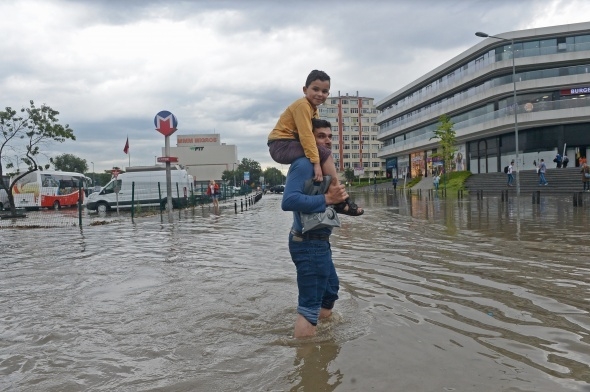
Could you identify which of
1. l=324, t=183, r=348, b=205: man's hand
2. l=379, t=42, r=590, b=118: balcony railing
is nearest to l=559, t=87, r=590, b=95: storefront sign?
l=379, t=42, r=590, b=118: balcony railing

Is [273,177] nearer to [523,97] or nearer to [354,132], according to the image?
[354,132]

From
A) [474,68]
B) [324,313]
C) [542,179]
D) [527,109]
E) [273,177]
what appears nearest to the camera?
[324,313]

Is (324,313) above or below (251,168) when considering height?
below

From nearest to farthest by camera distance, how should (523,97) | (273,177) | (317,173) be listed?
(317,173)
(523,97)
(273,177)

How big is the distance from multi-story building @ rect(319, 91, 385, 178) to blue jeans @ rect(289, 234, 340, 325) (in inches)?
4087

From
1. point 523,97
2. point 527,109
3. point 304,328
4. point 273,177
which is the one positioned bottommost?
point 304,328

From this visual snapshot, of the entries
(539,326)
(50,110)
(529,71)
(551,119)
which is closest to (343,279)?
(539,326)

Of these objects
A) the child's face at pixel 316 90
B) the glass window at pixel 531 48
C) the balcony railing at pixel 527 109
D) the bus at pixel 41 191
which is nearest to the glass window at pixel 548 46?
the glass window at pixel 531 48

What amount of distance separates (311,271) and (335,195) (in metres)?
0.60

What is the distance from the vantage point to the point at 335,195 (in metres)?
3.15

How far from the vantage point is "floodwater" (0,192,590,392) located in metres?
2.72

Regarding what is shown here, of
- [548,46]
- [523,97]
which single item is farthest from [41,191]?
[548,46]

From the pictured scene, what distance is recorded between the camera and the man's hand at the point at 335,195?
315 cm

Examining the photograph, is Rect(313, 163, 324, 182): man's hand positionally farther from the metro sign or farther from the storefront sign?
the storefront sign
